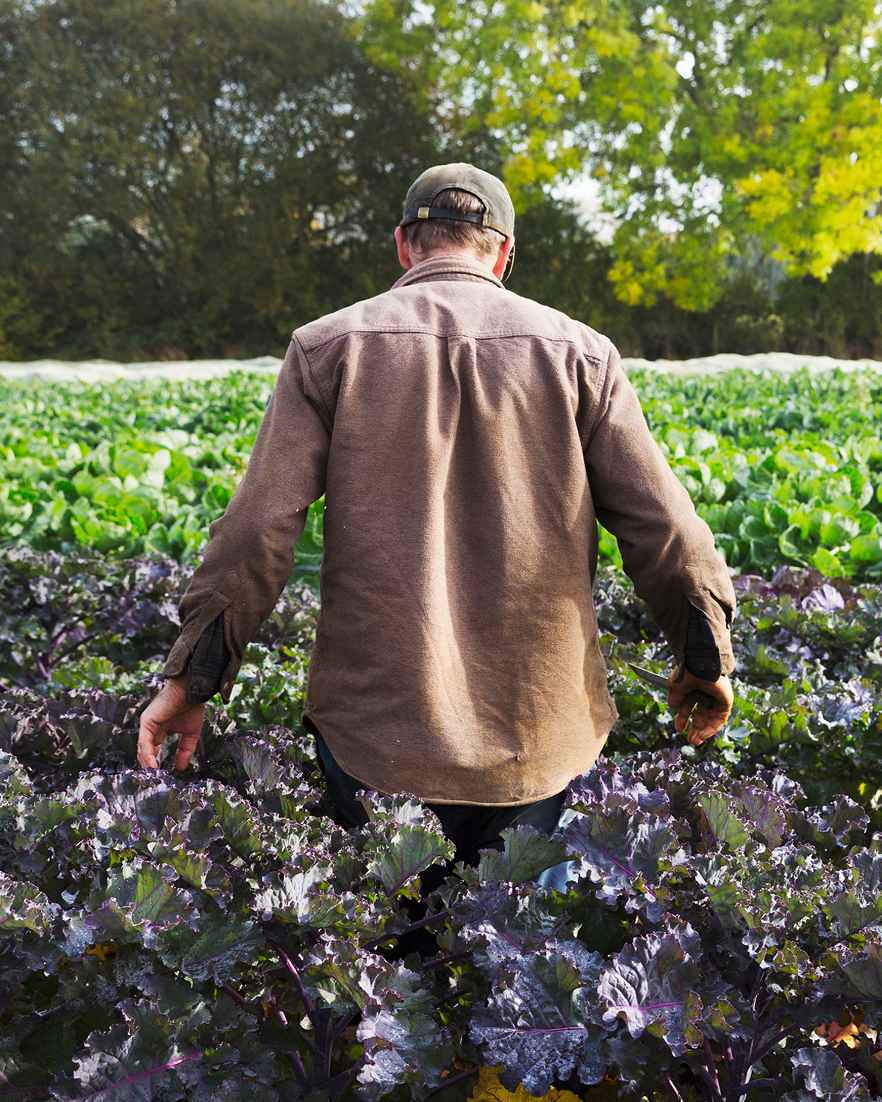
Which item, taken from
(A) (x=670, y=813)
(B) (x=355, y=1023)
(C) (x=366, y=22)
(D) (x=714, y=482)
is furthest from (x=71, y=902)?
(C) (x=366, y=22)

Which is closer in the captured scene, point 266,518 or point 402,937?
point 266,518

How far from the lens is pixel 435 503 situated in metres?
2.00

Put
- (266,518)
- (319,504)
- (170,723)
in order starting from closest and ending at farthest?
(266,518), (170,723), (319,504)

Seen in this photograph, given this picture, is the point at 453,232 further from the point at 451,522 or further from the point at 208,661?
the point at 208,661

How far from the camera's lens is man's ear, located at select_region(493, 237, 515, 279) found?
7.20ft

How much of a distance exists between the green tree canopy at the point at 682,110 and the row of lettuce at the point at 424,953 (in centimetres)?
2499

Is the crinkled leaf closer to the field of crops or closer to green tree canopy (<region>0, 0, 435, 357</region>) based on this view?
the field of crops

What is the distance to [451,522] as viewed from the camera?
2.07 metres

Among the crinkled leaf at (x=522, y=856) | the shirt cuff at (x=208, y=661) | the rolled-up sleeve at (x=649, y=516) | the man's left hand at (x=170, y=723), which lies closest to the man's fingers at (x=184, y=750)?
the man's left hand at (x=170, y=723)

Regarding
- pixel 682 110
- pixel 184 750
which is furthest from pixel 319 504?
pixel 682 110

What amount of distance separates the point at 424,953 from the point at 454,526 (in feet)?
2.97

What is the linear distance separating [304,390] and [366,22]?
2955 cm

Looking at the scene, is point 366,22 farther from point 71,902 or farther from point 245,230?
point 71,902

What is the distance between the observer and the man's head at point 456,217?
206cm
